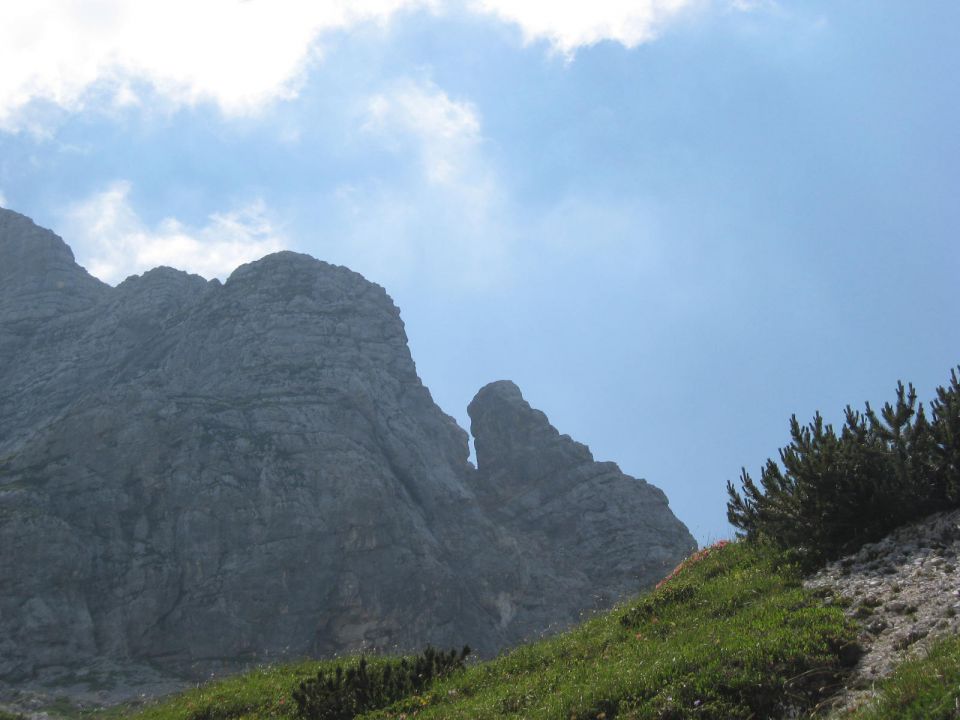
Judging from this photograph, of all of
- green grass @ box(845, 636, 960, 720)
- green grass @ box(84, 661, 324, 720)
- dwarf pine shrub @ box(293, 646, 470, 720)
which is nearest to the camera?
green grass @ box(845, 636, 960, 720)

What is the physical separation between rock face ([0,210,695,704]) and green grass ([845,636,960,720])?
7041 centimetres

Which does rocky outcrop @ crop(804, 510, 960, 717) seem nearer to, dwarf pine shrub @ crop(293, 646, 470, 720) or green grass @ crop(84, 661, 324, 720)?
Answer: dwarf pine shrub @ crop(293, 646, 470, 720)

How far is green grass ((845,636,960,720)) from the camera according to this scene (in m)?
9.76

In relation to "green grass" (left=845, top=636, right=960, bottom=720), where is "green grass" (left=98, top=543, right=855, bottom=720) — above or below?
above

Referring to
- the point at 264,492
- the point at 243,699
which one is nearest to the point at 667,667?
the point at 243,699

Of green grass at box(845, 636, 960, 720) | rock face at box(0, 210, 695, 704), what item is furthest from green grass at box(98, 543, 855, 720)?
rock face at box(0, 210, 695, 704)

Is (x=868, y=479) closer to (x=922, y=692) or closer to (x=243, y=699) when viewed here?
(x=922, y=692)

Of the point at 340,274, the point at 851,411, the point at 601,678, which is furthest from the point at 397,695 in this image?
A: the point at 340,274

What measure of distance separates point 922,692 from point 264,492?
328 feet

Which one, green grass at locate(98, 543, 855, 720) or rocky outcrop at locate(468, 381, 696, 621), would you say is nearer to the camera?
green grass at locate(98, 543, 855, 720)

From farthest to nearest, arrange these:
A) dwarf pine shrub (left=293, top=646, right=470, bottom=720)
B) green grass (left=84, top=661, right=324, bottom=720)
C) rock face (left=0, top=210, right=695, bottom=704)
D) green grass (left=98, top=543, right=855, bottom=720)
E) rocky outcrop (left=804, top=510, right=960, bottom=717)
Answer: rock face (left=0, top=210, right=695, bottom=704), green grass (left=84, top=661, right=324, bottom=720), dwarf pine shrub (left=293, top=646, right=470, bottom=720), green grass (left=98, top=543, right=855, bottom=720), rocky outcrop (left=804, top=510, right=960, bottom=717)

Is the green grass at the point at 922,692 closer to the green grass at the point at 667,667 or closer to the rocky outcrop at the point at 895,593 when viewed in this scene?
the rocky outcrop at the point at 895,593

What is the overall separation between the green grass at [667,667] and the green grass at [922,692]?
163 cm

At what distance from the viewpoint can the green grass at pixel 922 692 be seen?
9758 mm
